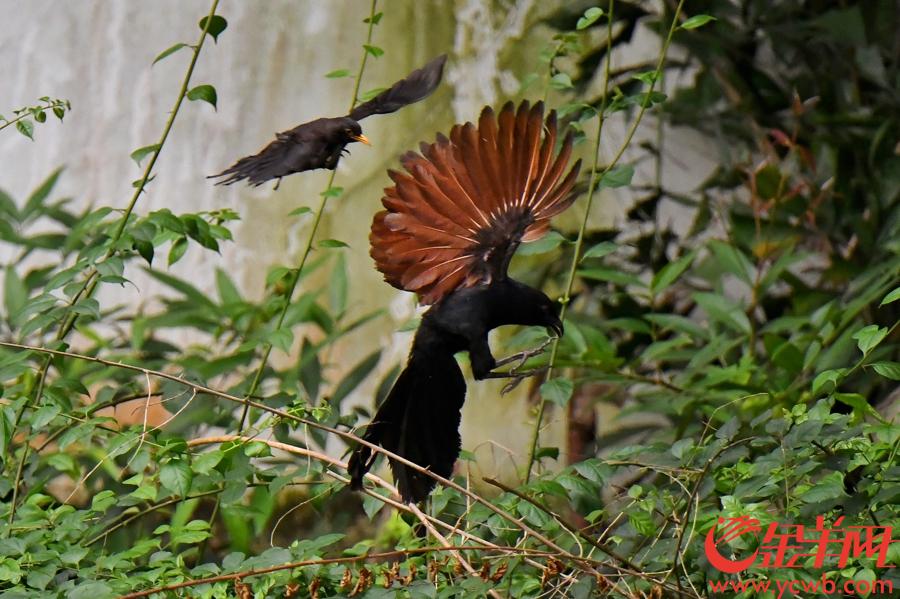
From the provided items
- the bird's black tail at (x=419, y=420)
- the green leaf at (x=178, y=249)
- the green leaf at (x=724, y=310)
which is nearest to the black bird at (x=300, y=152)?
the bird's black tail at (x=419, y=420)

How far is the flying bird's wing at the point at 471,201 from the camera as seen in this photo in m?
0.99

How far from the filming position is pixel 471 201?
3.33 ft

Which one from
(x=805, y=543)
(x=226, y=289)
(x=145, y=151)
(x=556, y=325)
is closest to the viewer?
(x=805, y=543)

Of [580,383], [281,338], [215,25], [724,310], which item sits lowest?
[580,383]

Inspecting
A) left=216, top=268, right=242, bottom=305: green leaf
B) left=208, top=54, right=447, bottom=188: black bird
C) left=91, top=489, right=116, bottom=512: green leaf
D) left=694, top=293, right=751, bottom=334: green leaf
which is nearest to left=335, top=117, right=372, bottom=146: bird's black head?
left=208, top=54, right=447, bottom=188: black bird

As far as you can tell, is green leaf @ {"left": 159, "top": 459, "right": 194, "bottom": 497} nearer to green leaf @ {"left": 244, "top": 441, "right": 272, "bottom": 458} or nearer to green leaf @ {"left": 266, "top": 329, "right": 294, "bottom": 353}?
green leaf @ {"left": 244, "top": 441, "right": 272, "bottom": 458}

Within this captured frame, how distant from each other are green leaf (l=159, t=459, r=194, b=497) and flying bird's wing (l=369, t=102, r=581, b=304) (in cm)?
26

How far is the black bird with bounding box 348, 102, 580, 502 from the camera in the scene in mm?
998

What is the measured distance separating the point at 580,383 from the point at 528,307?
1.14 m

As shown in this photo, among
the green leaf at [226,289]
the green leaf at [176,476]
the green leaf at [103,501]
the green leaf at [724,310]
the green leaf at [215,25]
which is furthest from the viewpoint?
the green leaf at [226,289]

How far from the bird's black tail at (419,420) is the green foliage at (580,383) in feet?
0.19

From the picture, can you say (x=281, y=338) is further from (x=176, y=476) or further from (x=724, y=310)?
(x=724, y=310)

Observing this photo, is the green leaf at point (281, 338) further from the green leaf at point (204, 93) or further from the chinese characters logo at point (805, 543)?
the chinese characters logo at point (805, 543)

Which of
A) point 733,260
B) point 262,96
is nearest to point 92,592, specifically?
point 733,260
